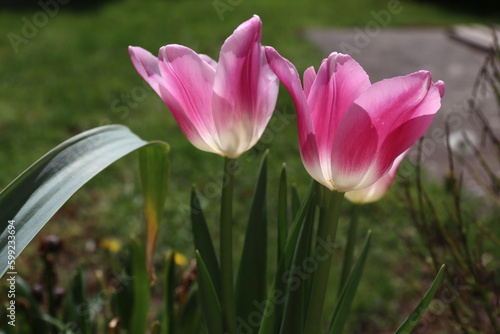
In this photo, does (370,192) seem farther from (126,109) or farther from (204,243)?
(126,109)

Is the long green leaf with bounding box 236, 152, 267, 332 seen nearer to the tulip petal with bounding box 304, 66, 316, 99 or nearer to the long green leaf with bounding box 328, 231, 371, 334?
the long green leaf with bounding box 328, 231, 371, 334

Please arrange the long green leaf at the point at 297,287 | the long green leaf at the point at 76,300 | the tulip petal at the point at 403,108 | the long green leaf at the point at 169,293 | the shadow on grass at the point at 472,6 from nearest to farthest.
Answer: the tulip petal at the point at 403,108 < the long green leaf at the point at 297,287 < the long green leaf at the point at 169,293 < the long green leaf at the point at 76,300 < the shadow on grass at the point at 472,6

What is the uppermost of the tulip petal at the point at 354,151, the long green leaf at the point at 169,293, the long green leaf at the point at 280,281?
the tulip petal at the point at 354,151

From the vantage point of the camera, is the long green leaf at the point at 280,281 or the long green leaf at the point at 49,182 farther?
the long green leaf at the point at 280,281

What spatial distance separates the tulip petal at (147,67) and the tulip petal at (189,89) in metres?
0.02

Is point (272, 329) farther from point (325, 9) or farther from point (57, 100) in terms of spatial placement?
point (325, 9)

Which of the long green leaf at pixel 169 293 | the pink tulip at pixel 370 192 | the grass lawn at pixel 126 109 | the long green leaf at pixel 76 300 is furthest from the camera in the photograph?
the grass lawn at pixel 126 109

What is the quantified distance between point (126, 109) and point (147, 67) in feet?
12.7

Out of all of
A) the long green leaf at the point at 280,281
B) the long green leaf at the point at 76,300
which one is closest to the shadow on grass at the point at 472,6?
the long green leaf at the point at 76,300

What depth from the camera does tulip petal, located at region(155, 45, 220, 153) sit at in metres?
0.79

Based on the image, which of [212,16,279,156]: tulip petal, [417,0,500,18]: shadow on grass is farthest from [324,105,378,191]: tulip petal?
[417,0,500,18]: shadow on grass

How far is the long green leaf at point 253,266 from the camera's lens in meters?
1.04

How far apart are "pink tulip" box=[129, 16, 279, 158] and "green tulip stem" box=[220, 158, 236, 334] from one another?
3cm

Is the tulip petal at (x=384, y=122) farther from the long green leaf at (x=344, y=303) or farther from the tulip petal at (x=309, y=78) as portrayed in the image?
the long green leaf at (x=344, y=303)
